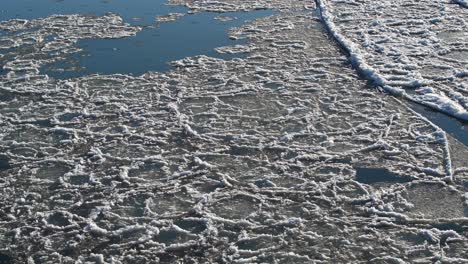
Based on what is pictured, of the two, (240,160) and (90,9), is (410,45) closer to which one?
(240,160)

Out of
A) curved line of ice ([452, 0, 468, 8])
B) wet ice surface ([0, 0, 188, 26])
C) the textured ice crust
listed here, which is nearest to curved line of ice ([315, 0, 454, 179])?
the textured ice crust

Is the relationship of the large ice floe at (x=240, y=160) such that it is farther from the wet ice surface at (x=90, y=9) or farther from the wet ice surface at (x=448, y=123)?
the wet ice surface at (x=90, y=9)

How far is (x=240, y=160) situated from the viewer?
5082 millimetres

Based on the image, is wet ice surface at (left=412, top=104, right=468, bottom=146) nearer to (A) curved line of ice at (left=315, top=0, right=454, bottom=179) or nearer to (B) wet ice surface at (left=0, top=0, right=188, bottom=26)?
(A) curved line of ice at (left=315, top=0, right=454, bottom=179)

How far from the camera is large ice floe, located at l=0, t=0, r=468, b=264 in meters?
4.06

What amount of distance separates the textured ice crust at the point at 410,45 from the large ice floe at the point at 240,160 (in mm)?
40

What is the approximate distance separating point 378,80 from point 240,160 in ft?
7.91

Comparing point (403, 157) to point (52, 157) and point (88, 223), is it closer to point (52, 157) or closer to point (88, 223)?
point (88, 223)

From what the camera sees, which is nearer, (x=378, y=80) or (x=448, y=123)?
(x=448, y=123)

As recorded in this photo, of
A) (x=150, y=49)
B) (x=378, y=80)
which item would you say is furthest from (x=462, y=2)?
(x=150, y=49)

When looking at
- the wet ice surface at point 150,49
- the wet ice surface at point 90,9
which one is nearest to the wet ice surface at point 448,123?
the wet ice surface at point 150,49

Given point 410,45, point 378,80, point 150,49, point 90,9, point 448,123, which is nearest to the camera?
point 448,123

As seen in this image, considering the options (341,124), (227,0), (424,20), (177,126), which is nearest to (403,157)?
(341,124)

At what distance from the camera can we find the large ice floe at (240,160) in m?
4.06
